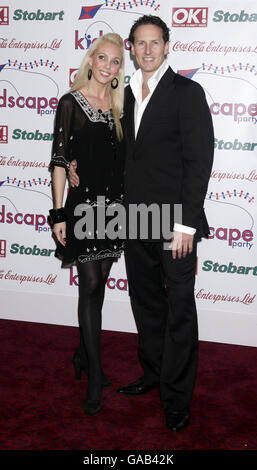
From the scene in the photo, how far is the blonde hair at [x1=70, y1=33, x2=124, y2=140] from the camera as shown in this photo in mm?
2561

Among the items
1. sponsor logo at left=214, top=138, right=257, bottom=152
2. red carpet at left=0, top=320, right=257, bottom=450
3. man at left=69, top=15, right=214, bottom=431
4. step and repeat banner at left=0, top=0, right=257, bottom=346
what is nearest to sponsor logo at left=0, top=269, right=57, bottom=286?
step and repeat banner at left=0, top=0, right=257, bottom=346

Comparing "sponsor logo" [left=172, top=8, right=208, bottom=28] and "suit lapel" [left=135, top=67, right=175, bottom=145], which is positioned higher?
"sponsor logo" [left=172, top=8, right=208, bottom=28]

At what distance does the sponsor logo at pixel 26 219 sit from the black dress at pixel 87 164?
1377 mm

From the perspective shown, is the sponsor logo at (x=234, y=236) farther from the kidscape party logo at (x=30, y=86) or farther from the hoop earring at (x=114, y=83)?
the kidscape party logo at (x=30, y=86)

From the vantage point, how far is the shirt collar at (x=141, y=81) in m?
2.46

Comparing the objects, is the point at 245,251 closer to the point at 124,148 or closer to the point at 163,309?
the point at 163,309

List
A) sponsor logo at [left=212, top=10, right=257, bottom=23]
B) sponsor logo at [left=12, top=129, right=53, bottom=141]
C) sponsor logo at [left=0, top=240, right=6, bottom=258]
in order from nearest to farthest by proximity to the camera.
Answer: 1. sponsor logo at [left=212, top=10, right=257, bottom=23]
2. sponsor logo at [left=12, top=129, right=53, bottom=141]
3. sponsor logo at [left=0, top=240, right=6, bottom=258]

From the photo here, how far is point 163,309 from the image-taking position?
279 centimetres

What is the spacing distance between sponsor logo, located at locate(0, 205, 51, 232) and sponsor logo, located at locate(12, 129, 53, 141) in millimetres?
599

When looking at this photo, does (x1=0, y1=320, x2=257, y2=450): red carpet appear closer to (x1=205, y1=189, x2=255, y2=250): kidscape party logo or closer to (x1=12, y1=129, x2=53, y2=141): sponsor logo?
(x1=205, y1=189, x2=255, y2=250): kidscape party logo

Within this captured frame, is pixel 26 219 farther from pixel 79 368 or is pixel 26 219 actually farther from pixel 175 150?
pixel 175 150

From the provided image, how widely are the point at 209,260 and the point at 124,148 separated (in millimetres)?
1429

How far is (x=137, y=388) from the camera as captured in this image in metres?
2.86

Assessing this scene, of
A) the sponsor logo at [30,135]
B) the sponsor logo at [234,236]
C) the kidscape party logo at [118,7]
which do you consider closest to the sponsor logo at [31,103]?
the sponsor logo at [30,135]
